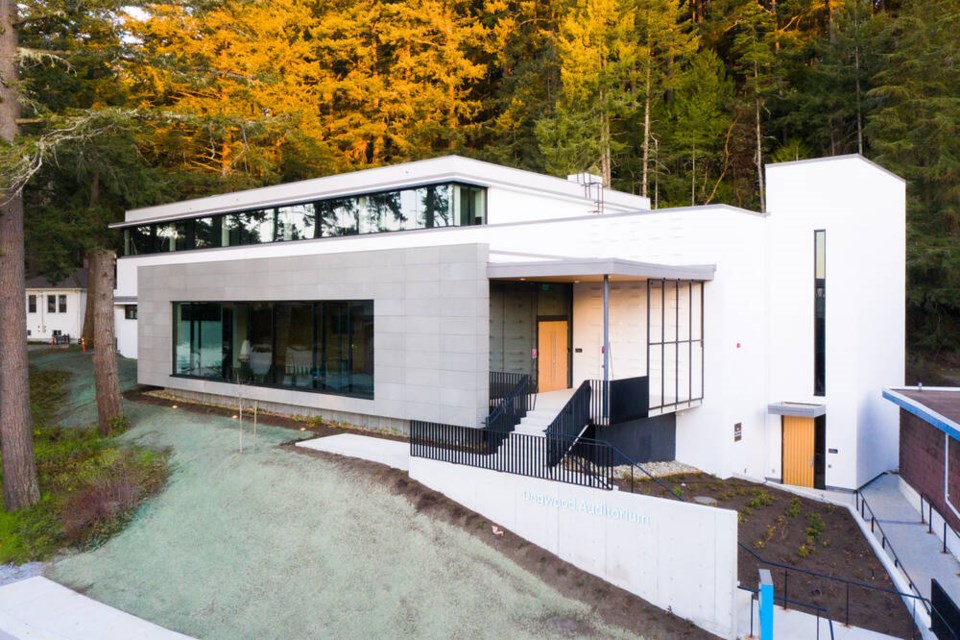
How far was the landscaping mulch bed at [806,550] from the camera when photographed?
1053 centimetres

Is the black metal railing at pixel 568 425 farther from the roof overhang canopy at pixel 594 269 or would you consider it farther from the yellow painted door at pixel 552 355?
the yellow painted door at pixel 552 355

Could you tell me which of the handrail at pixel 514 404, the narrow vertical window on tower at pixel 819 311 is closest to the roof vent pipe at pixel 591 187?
the narrow vertical window on tower at pixel 819 311

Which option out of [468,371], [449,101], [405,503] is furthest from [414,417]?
[449,101]

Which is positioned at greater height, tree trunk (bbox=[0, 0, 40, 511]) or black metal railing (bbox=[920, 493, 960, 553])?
tree trunk (bbox=[0, 0, 40, 511])

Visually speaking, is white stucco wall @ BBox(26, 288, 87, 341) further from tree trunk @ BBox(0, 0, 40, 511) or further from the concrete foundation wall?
the concrete foundation wall

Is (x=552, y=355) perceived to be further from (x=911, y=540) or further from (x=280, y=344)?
(x=911, y=540)

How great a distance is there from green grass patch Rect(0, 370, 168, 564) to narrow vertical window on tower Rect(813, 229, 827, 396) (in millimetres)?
16219

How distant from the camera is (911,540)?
555 inches

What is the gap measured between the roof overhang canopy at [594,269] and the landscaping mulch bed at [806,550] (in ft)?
13.9

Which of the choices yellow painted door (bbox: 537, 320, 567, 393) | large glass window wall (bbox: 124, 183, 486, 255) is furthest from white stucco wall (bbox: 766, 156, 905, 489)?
large glass window wall (bbox: 124, 183, 486, 255)

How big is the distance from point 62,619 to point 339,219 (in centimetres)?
1187

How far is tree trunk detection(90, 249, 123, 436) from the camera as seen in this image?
1953 cm

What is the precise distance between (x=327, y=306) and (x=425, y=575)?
32.2 feet

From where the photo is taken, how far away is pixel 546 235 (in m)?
16.9
